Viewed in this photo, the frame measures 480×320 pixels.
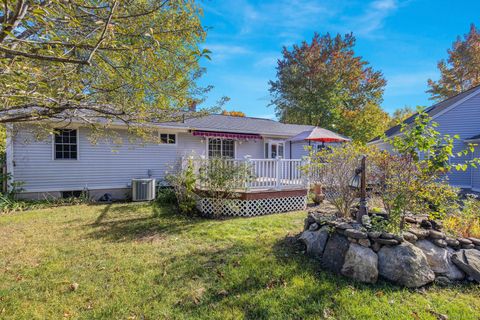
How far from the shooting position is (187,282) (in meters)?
3.38

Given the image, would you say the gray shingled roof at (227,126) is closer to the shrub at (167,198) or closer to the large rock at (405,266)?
the shrub at (167,198)

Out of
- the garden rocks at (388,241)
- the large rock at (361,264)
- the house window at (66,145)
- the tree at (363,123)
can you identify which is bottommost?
the large rock at (361,264)

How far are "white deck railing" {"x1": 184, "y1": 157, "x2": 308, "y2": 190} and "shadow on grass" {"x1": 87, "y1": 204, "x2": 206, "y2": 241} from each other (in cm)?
144

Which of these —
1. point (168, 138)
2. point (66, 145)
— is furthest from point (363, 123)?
point (66, 145)

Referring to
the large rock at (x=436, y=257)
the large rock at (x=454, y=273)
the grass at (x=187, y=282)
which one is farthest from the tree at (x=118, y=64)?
the large rock at (x=454, y=273)

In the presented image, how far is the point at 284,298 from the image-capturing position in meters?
2.98

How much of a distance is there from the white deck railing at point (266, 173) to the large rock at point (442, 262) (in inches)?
158

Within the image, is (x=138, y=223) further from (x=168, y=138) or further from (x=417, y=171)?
(x=417, y=171)

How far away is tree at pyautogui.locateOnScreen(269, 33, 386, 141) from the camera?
2666 centimetres

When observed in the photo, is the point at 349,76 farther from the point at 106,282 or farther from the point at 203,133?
the point at 106,282

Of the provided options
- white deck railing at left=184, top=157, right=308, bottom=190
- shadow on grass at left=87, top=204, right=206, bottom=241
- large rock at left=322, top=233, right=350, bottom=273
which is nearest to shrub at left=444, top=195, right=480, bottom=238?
large rock at left=322, top=233, right=350, bottom=273

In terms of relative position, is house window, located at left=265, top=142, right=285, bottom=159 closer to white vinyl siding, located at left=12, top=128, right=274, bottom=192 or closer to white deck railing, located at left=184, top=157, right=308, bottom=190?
white vinyl siding, located at left=12, top=128, right=274, bottom=192

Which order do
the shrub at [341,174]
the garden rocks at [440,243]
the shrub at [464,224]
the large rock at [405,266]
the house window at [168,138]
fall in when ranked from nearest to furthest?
the large rock at [405,266]
the garden rocks at [440,243]
the shrub at [464,224]
the shrub at [341,174]
the house window at [168,138]

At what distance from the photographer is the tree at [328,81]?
2666 cm
